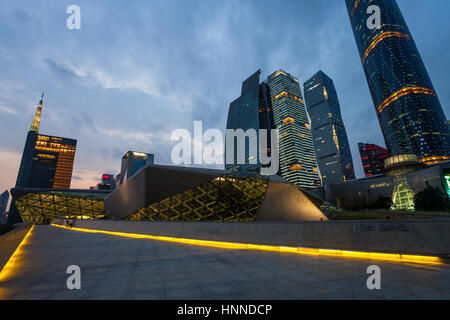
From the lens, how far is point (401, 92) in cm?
13038

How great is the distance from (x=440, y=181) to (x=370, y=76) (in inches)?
4908

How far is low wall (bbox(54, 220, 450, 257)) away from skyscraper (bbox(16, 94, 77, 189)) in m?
Answer: 215

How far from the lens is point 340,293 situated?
3756 millimetres

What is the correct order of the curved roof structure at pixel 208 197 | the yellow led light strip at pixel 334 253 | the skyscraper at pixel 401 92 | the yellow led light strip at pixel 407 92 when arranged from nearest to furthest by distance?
the yellow led light strip at pixel 334 253 < the curved roof structure at pixel 208 197 < the skyscraper at pixel 401 92 < the yellow led light strip at pixel 407 92

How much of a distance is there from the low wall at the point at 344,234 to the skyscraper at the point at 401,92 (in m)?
160

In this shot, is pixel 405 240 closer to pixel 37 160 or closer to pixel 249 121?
pixel 249 121

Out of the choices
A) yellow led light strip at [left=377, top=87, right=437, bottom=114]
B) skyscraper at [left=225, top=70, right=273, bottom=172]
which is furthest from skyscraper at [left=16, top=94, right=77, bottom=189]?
yellow led light strip at [left=377, top=87, right=437, bottom=114]

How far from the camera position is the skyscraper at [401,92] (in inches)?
4781

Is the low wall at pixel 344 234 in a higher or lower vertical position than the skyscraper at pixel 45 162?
lower

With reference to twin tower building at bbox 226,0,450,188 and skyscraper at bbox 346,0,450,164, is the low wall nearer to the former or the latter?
twin tower building at bbox 226,0,450,188

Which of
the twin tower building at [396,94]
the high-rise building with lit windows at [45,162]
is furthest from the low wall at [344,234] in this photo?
the high-rise building with lit windows at [45,162]

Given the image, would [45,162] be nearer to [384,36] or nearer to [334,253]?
[334,253]

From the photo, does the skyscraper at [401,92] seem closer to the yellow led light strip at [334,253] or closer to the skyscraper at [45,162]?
the yellow led light strip at [334,253]

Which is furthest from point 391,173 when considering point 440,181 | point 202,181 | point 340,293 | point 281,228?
point 340,293
